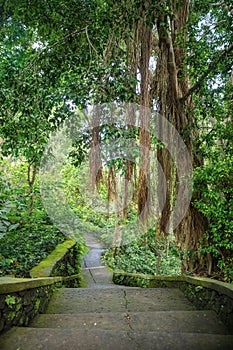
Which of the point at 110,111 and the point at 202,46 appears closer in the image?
the point at 110,111

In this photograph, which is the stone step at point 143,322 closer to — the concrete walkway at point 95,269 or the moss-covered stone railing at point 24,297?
the moss-covered stone railing at point 24,297

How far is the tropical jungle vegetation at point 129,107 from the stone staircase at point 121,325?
855mm

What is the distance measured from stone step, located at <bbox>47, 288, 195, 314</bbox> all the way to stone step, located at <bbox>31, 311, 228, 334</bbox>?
1.31 ft

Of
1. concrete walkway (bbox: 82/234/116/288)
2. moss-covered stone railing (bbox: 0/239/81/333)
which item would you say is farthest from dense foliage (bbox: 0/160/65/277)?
concrete walkway (bbox: 82/234/116/288)

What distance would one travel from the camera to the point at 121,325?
2152mm

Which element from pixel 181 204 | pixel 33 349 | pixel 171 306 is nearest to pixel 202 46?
pixel 181 204

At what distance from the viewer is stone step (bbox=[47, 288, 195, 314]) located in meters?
2.80

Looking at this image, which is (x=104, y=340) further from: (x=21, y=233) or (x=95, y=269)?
(x=95, y=269)

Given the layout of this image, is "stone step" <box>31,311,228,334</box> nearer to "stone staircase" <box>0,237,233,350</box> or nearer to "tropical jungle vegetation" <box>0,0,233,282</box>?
"stone staircase" <box>0,237,233,350</box>

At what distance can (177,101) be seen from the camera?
4020mm

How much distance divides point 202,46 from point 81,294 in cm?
362

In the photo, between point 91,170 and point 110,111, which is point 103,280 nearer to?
point 91,170

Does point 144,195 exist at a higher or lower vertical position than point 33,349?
higher

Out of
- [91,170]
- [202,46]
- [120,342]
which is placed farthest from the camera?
[202,46]
